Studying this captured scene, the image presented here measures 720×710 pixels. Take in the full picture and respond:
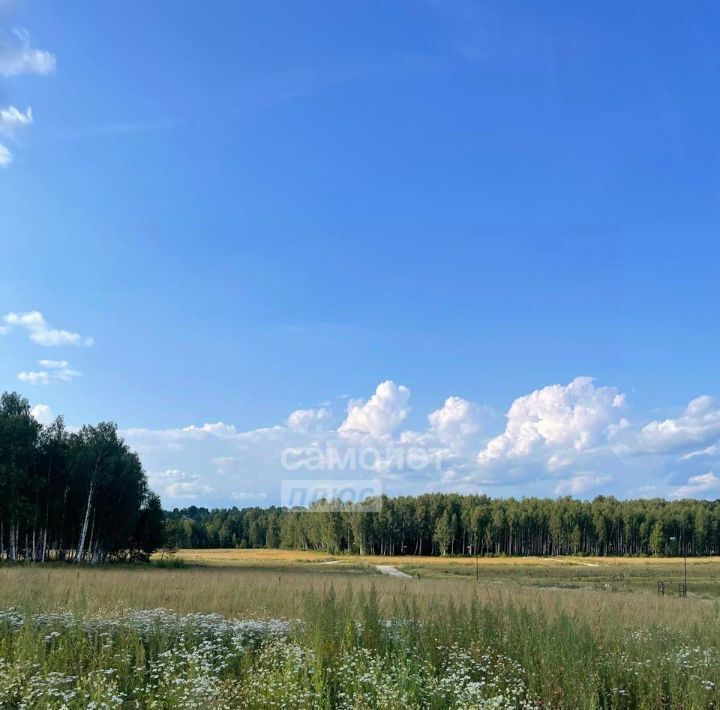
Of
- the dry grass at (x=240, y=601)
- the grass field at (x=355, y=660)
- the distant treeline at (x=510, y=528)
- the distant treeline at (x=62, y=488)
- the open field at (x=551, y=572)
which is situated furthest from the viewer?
the distant treeline at (x=510, y=528)

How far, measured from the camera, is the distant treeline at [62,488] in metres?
48.1

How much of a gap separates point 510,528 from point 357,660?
13914 cm

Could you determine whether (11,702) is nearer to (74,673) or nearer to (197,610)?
(74,673)

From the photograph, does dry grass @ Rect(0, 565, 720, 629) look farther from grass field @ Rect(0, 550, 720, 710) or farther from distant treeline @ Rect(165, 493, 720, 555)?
distant treeline @ Rect(165, 493, 720, 555)

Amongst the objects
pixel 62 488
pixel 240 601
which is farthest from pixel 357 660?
pixel 62 488

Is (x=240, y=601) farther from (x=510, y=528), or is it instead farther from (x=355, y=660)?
(x=510, y=528)

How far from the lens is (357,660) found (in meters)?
8.62

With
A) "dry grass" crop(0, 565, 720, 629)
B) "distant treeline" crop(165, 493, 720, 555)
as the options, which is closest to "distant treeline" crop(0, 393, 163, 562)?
"dry grass" crop(0, 565, 720, 629)

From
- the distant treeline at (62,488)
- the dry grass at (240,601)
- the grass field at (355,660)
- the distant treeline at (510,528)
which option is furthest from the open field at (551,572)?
the distant treeline at (510,528)

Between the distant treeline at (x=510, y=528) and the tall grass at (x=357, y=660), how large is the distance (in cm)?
12414

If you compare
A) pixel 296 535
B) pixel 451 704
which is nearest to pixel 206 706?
pixel 451 704

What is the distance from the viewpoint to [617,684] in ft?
26.9

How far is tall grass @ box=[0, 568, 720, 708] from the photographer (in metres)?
7.46

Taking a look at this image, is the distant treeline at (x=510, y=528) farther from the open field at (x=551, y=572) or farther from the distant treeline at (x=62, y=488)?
the distant treeline at (x=62, y=488)
